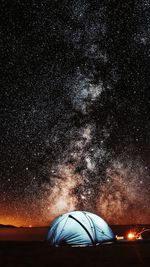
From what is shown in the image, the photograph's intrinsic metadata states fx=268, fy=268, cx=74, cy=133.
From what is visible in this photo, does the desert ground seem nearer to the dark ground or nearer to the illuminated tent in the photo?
the dark ground

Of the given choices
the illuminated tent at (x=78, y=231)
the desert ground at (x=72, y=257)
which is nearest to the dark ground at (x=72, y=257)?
the desert ground at (x=72, y=257)

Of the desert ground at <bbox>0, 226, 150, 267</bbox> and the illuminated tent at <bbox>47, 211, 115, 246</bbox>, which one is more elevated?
the illuminated tent at <bbox>47, 211, 115, 246</bbox>

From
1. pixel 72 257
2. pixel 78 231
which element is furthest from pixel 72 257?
pixel 78 231

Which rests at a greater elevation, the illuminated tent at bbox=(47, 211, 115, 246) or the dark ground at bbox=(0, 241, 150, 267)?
the illuminated tent at bbox=(47, 211, 115, 246)

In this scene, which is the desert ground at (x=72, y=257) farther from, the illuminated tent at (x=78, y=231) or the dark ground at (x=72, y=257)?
the illuminated tent at (x=78, y=231)

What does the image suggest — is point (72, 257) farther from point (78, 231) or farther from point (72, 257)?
point (78, 231)

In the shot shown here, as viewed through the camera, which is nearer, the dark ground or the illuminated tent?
the dark ground

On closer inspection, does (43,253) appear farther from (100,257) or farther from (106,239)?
(106,239)

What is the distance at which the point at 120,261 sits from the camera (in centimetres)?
648

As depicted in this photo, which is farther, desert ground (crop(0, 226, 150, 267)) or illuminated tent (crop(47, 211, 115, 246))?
illuminated tent (crop(47, 211, 115, 246))

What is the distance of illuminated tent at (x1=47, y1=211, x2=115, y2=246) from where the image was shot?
11.5 meters

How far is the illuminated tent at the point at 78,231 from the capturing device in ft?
37.8

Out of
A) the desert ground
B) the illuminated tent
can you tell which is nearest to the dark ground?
the desert ground

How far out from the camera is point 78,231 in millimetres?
11703
